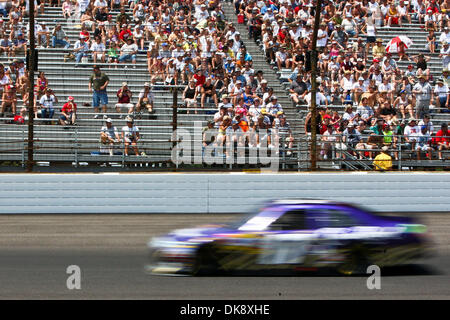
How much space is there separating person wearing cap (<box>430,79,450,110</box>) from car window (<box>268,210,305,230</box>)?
14684 millimetres

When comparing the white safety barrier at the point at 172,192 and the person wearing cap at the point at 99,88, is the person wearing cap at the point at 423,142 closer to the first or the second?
the white safety barrier at the point at 172,192

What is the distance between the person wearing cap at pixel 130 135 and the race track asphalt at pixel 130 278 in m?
6.34

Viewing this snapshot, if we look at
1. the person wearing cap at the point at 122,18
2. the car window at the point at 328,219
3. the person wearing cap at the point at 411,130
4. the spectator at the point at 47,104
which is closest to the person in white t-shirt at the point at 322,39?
the person wearing cap at the point at 411,130

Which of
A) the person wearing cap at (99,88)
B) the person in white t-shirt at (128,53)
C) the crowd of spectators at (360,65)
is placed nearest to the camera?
the crowd of spectators at (360,65)

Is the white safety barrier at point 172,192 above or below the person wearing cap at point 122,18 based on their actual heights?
below

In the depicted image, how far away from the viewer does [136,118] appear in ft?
72.4

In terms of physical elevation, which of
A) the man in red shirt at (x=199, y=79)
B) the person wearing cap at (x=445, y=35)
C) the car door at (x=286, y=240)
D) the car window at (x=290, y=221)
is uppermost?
the person wearing cap at (x=445, y=35)

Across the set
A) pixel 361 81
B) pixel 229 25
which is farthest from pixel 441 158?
pixel 229 25

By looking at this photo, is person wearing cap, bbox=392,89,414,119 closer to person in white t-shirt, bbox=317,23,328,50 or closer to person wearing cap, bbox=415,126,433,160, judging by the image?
person wearing cap, bbox=415,126,433,160

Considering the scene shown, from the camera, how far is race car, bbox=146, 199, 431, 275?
392 inches

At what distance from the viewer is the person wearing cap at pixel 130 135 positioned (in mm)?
20766

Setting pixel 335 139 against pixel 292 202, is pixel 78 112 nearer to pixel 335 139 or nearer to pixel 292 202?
pixel 335 139

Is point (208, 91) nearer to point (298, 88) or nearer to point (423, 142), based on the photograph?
point (298, 88)
